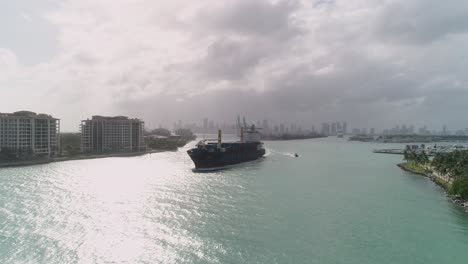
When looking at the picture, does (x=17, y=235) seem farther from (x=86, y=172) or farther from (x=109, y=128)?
(x=109, y=128)

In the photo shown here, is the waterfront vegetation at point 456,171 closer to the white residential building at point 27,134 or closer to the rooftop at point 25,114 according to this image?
the white residential building at point 27,134

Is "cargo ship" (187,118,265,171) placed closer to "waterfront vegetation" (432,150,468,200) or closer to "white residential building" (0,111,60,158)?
"waterfront vegetation" (432,150,468,200)

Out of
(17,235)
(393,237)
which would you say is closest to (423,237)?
(393,237)

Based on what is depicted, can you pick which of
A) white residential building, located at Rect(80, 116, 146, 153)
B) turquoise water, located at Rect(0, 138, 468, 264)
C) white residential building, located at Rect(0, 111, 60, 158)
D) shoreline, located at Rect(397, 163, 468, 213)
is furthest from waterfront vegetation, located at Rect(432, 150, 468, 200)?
white residential building, located at Rect(80, 116, 146, 153)

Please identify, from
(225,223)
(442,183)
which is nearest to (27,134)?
(225,223)

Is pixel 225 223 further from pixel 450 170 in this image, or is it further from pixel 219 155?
pixel 450 170

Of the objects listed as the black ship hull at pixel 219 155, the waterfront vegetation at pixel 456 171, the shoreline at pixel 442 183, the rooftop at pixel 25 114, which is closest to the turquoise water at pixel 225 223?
the shoreline at pixel 442 183
